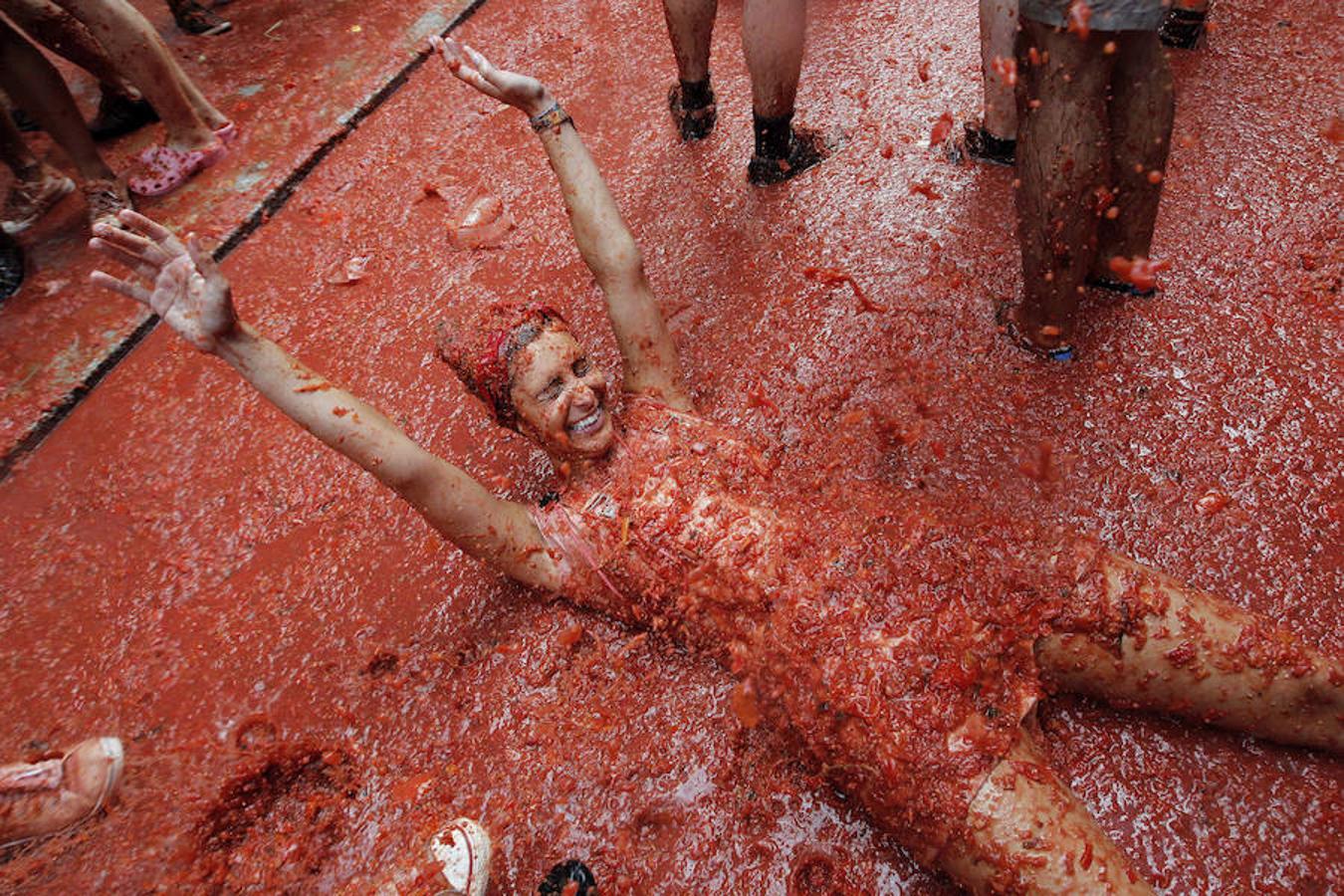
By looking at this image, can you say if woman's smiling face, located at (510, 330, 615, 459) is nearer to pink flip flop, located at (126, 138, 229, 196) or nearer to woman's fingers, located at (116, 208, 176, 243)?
woman's fingers, located at (116, 208, 176, 243)

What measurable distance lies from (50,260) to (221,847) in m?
3.25

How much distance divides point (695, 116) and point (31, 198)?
11.5ft

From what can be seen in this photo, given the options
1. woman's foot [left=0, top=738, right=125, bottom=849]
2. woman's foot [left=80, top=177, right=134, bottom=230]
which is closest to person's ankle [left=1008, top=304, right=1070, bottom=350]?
woman's foot [left=0, top=738, right=125, bottom=849]

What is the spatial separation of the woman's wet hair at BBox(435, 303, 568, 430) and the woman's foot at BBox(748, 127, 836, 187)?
4.69 ft

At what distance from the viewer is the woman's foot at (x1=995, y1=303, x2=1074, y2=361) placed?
2.44 metres

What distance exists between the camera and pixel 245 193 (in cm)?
389

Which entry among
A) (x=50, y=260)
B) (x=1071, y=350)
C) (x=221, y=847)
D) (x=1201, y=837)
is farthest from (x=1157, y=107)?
(x=50, y=260)

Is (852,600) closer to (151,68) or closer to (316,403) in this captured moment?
(316,403)

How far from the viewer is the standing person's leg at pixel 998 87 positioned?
2826 millimetres

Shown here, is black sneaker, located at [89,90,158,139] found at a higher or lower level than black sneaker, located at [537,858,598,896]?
higher

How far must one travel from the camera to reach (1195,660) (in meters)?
1.75

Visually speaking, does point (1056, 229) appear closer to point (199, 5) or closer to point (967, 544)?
point (967, 544)

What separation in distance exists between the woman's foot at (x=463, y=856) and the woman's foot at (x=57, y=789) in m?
1.00

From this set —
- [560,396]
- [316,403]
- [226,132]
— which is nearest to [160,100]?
[226,132]
